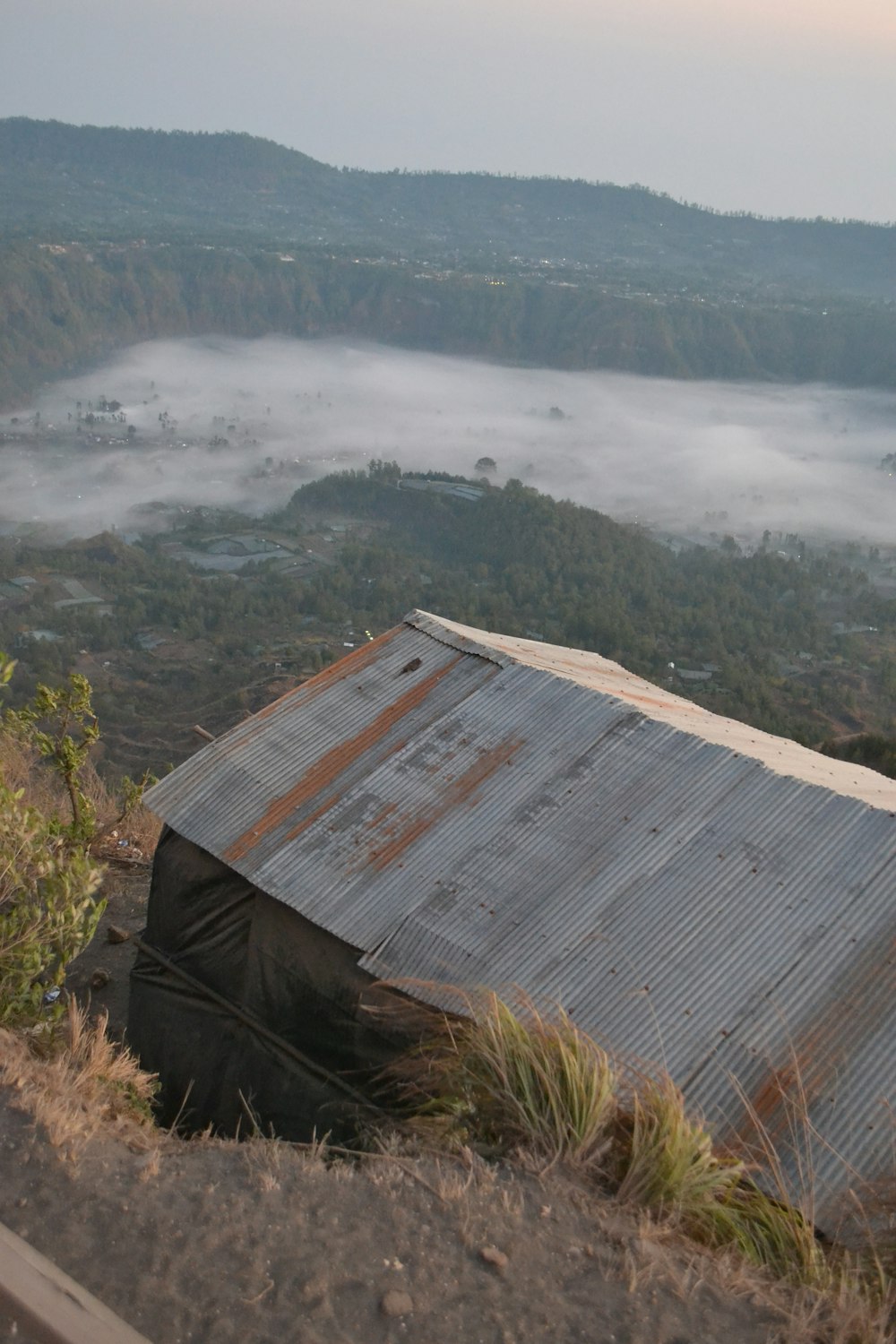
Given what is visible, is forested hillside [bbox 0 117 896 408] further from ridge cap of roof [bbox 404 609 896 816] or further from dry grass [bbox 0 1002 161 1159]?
dry grass [bbox 0 1002 161 1159]

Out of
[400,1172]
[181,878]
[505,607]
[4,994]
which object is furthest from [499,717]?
[505,607]

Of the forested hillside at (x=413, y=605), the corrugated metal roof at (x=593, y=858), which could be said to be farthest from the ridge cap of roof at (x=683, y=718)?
the forested hillside at (x=413, y=605)

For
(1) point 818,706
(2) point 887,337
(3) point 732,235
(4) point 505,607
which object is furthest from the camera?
(3) point 732,235

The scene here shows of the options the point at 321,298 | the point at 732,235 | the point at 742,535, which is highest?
the point at 732,235

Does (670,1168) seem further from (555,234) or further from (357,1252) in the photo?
(555,234)

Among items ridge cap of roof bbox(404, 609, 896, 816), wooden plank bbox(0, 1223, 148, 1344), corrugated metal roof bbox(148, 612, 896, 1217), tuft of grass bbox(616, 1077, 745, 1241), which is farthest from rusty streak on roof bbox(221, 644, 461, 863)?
wooden plank bbox(0, 1223, 148, 1344)

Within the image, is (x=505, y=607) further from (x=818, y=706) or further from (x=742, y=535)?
(x=742, y=535)
